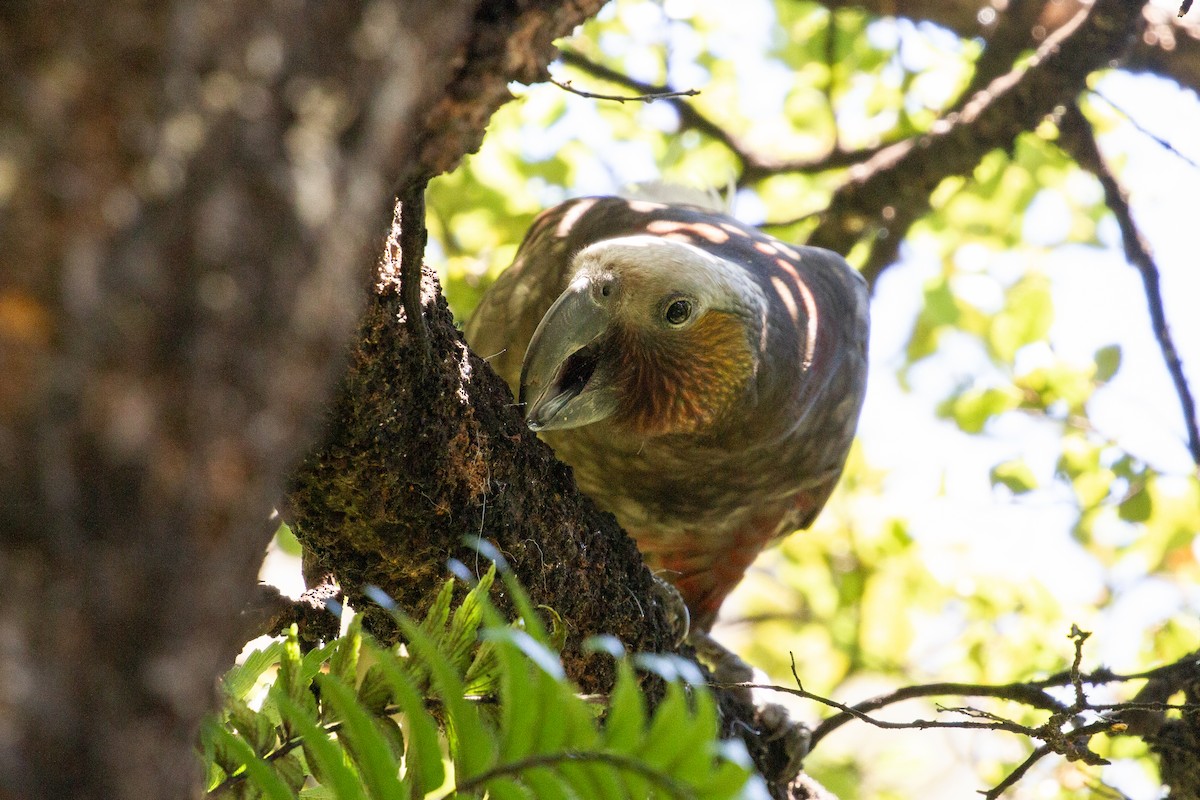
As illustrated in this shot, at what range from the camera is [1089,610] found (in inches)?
171

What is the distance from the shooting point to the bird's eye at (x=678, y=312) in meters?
2.94

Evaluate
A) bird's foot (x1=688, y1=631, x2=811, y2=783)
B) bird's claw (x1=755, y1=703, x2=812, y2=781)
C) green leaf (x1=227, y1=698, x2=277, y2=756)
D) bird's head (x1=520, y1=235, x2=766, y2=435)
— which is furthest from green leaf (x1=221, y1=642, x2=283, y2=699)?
bird's claw (x1=755, y1=703, x2=812, y2=781)

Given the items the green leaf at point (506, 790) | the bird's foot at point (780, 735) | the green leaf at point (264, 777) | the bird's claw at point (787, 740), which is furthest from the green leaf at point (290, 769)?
the bird's claw at point (787, 740)

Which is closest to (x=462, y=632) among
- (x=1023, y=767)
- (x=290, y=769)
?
(x=290, y=769)

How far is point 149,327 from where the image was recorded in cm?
66

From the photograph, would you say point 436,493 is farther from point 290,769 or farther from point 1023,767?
point 1023,767

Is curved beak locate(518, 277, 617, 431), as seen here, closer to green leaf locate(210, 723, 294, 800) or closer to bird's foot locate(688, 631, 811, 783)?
bird's foot locate(688, 631, 811, 783)

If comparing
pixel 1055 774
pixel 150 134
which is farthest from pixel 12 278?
pixel 1055 774

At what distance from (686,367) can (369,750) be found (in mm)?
2002

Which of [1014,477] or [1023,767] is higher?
[1014,477]

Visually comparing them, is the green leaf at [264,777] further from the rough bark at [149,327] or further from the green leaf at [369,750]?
the rough bark at [149,327]

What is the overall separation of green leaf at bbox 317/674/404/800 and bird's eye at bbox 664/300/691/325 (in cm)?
194

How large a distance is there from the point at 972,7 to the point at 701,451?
264cm

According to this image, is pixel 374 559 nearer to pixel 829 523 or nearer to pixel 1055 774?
pixel 1055 774
